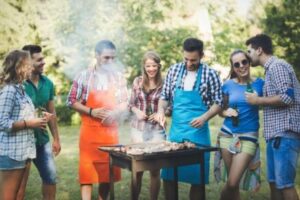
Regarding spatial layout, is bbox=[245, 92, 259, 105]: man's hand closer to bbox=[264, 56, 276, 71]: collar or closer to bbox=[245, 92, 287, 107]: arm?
bbox=[245, 92, 287, 107]: arm

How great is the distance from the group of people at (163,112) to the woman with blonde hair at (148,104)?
0.01m

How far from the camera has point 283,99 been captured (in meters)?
3.99

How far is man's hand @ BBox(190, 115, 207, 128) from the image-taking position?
14.6 ft

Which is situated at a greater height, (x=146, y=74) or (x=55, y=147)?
(x=146, y=74)

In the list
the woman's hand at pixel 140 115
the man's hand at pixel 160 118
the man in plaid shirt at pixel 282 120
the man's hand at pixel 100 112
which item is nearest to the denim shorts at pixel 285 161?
the man in plaid shirt at pixel 282 120

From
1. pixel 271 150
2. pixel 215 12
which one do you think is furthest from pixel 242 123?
pixel 215 12

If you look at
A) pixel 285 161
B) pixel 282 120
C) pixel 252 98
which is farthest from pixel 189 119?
pixel 285 161

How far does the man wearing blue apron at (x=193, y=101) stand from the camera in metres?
4.55

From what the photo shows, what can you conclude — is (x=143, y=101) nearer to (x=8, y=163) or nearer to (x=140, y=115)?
(x=140, y=115)

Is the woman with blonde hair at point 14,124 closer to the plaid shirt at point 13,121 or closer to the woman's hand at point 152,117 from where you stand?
the plaid shirt at point 13,121

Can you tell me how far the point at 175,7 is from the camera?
1664 cm

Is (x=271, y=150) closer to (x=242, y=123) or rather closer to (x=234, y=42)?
(x=242, y=123)

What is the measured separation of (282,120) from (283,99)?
0.24m

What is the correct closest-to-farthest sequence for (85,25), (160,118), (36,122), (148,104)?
1. (36,122)
2. (160,118)
3. (148,104)
4. (85,25)
